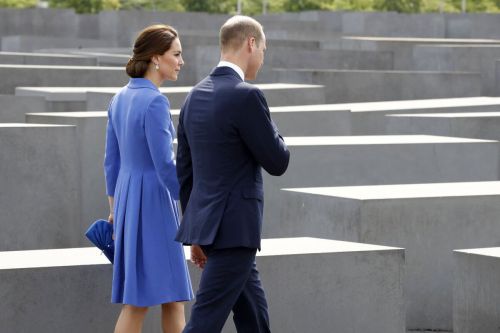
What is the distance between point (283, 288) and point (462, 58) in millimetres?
18515

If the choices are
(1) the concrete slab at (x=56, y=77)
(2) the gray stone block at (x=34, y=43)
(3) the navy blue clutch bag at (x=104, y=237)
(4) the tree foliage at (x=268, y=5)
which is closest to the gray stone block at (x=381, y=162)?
(3) the navy blue clutch bag at (x=104, y=237)

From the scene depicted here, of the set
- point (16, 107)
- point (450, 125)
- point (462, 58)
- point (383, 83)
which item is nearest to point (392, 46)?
point (462, 58)

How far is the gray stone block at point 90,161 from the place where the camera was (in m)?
11.0

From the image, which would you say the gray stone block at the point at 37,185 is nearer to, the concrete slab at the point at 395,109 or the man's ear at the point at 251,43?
the concrete slab at the point at 395,109

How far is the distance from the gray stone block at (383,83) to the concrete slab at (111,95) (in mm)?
3290

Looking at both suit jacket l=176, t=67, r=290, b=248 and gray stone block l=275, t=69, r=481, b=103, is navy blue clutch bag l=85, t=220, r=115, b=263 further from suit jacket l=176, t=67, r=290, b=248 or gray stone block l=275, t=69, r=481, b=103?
gray stone block l=275, t=69, r=481, b=103

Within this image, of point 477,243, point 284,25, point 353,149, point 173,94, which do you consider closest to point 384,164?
point 353,149

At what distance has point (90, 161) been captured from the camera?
36.2 ft

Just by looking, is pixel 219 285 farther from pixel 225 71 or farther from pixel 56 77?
pixel 56 77

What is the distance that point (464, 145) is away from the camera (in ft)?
32.9

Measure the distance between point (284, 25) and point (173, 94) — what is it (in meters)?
27.7

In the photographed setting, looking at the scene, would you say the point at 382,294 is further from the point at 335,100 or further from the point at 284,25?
the point at 284,25

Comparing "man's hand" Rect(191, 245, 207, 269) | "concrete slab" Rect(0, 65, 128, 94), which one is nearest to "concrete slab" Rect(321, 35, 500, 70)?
"concrete slab" Rect(0, 65, 128, 94)

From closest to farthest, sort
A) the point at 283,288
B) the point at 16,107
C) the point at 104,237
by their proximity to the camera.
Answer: the point at 104,237 → the point at 283,288 → the point at 16,107
